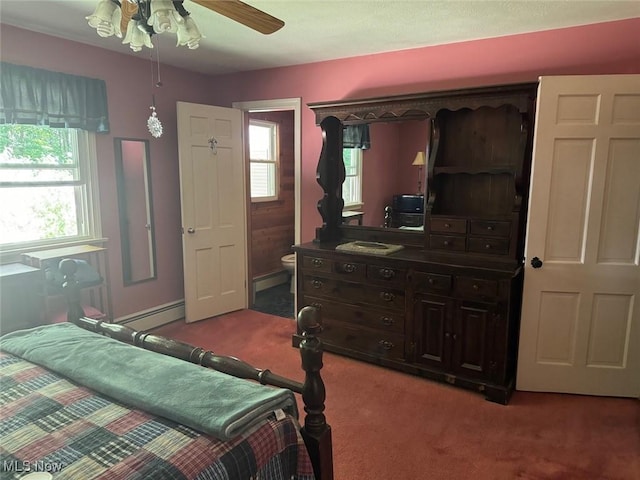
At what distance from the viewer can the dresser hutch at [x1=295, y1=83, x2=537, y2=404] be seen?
A: 2.73 m

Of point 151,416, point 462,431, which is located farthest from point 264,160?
point 151,416

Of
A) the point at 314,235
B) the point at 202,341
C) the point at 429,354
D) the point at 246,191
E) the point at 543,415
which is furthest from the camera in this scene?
the point at 246,191

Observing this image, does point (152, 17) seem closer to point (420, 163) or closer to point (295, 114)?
point (420, 163)

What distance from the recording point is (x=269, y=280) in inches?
210

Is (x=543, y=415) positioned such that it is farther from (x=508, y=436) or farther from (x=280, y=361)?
(x=280, y=361)

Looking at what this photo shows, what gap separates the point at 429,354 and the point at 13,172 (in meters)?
3.16

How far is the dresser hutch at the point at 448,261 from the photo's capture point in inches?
107

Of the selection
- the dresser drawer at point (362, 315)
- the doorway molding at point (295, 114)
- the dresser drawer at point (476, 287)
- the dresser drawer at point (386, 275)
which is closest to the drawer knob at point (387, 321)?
the dresser drawer at point (362, 315)

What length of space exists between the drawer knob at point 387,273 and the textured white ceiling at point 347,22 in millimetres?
1640

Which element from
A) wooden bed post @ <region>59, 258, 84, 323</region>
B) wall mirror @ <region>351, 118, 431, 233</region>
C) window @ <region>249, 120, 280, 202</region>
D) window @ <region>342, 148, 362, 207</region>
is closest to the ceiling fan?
wooden bed post @ <region>59, 258, 84, 323</region>

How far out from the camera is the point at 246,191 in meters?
4.42

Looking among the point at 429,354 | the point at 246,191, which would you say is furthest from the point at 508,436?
the point at 246,191

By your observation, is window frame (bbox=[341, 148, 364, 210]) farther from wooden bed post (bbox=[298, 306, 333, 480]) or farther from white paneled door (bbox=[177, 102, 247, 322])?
wooden bed post (bbox=[298, 306, 333, 480])

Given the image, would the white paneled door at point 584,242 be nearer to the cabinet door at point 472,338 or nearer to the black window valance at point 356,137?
the cabinet door at point 472,338
